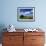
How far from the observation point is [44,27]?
4531mm

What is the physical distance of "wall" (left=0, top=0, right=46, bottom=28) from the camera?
448 centimetres

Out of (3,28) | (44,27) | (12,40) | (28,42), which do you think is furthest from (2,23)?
(44,27)

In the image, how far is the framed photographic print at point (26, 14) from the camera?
449 centimetres

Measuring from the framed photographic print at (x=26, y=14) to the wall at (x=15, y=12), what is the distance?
0.11 metres

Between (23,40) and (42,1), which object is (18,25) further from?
(42,1)

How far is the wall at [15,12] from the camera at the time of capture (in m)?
4.48

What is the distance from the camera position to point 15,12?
4.49m

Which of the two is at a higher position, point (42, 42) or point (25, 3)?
point (25, 3)

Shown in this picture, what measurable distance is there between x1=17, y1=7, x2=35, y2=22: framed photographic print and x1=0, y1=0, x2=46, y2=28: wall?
106 mm

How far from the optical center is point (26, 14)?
178 inches

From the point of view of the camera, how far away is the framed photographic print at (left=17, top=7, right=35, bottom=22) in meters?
4.49

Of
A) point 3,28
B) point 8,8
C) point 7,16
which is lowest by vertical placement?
point 3,28

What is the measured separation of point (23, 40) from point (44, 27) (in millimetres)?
998

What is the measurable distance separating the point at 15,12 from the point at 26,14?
39 centimetres
